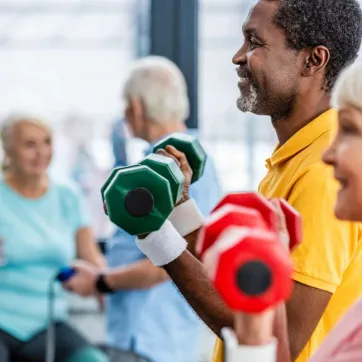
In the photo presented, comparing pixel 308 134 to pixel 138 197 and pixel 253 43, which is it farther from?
pixel 138 197

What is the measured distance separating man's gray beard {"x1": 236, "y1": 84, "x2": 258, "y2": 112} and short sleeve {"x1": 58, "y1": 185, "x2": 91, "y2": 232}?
1.82 metres

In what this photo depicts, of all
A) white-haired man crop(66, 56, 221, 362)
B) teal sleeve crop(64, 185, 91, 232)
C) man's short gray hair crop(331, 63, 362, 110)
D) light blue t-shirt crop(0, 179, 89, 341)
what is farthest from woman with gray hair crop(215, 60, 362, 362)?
teal sleeve crop(64, 185, 91, 232)

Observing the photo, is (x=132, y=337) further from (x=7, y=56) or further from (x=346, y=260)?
(x=7, y=56)

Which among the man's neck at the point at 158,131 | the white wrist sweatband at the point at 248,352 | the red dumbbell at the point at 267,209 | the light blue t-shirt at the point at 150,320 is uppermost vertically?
the red dumbbell at the point at 267,209

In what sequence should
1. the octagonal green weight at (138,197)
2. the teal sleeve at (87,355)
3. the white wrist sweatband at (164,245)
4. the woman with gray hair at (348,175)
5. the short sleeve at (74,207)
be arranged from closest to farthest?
the woman with gray hair at (348,175) < the octagonal green weight at (138,197) < the white wrist sweatband at (164,245) < the teal sleeve at (87,355) < the short sleeve at (74,207)

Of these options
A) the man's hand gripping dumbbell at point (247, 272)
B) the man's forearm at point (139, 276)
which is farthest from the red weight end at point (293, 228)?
the man's forearm at point (139, 276)

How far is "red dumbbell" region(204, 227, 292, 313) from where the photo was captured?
2.88 feet

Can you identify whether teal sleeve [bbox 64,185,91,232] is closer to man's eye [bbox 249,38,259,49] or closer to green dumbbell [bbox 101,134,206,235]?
man's eye [bbox 249,38,259,49]

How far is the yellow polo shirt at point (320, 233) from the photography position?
57.4 inches

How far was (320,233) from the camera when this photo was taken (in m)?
1.46

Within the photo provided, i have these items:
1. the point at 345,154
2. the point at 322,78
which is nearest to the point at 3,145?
the point at 322,78

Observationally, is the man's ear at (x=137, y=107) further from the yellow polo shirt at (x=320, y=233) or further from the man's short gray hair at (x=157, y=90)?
the yellow polo shirt at (x=320, y=233)

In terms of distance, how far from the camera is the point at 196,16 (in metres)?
3.71

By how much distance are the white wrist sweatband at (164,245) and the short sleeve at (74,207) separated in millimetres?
1923
